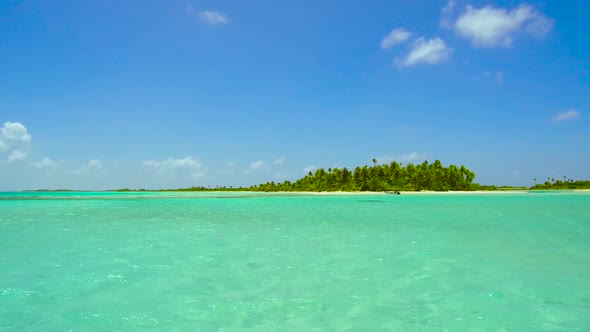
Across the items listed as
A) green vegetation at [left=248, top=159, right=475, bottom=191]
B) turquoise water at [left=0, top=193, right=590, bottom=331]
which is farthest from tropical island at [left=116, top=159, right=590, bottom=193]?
turquoise water at [left=0, top=193, right=590, bottom=331]

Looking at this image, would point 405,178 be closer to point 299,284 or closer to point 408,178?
point 408,178

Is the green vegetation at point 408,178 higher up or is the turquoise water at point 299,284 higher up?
the green vegetation at point 408,178

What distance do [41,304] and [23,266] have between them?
5035 millimetres

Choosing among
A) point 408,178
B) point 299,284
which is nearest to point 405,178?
point 408,178

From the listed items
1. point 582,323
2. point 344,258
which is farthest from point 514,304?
point 344,258

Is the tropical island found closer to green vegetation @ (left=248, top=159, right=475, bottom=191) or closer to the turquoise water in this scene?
green vegetation @ (left=248, top=159, right=475, bottom=191)

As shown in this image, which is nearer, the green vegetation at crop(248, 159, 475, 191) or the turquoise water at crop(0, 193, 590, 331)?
the turquoise water at crop(0, 193, 590, 331)

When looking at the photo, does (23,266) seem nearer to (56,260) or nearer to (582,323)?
(56,260)

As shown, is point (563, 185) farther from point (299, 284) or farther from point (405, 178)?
point (299, 284)

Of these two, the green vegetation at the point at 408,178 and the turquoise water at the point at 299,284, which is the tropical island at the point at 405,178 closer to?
the green vegetation at the point at 408,178

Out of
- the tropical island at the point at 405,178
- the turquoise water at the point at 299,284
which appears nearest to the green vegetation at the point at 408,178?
the tropical island at the point at 405,178

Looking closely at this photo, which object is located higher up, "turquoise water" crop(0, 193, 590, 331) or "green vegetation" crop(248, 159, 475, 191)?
"green vegetation" crop(248, 159, 475, 191)

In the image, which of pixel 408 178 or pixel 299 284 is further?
pixel 408 178

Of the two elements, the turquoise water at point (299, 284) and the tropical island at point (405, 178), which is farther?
the tropical island at point (405, 178)
